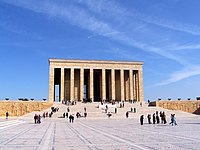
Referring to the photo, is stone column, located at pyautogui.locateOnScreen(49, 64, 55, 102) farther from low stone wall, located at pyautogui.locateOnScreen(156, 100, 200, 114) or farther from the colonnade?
low stone wall, located at pyautogui.locateOnScreen(156, 100, 200, 114)

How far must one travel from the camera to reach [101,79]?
2344 inches

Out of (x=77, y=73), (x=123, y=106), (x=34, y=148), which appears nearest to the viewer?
(x=34, y=148)

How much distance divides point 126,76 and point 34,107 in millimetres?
24717

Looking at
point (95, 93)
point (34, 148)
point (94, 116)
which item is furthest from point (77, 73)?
point (34, 148)

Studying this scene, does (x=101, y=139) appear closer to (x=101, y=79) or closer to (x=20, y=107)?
(x=20, y=107)

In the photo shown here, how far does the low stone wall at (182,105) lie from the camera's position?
5063cm

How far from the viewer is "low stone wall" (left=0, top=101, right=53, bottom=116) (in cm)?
4793

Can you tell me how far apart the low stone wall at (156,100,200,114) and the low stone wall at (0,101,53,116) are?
2109 centimetres

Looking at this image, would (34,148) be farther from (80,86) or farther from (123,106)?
(80,86)

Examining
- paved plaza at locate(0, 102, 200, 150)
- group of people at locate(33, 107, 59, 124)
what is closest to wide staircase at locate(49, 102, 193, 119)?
group of people at locate(33, 107, 59, 124)

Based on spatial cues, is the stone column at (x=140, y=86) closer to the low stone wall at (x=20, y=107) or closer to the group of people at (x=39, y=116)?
the low stone wall at (x=20, y=107)

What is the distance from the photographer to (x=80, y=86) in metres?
57.7

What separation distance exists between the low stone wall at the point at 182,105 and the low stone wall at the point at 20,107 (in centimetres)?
2109

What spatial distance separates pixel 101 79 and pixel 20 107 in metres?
19.0
